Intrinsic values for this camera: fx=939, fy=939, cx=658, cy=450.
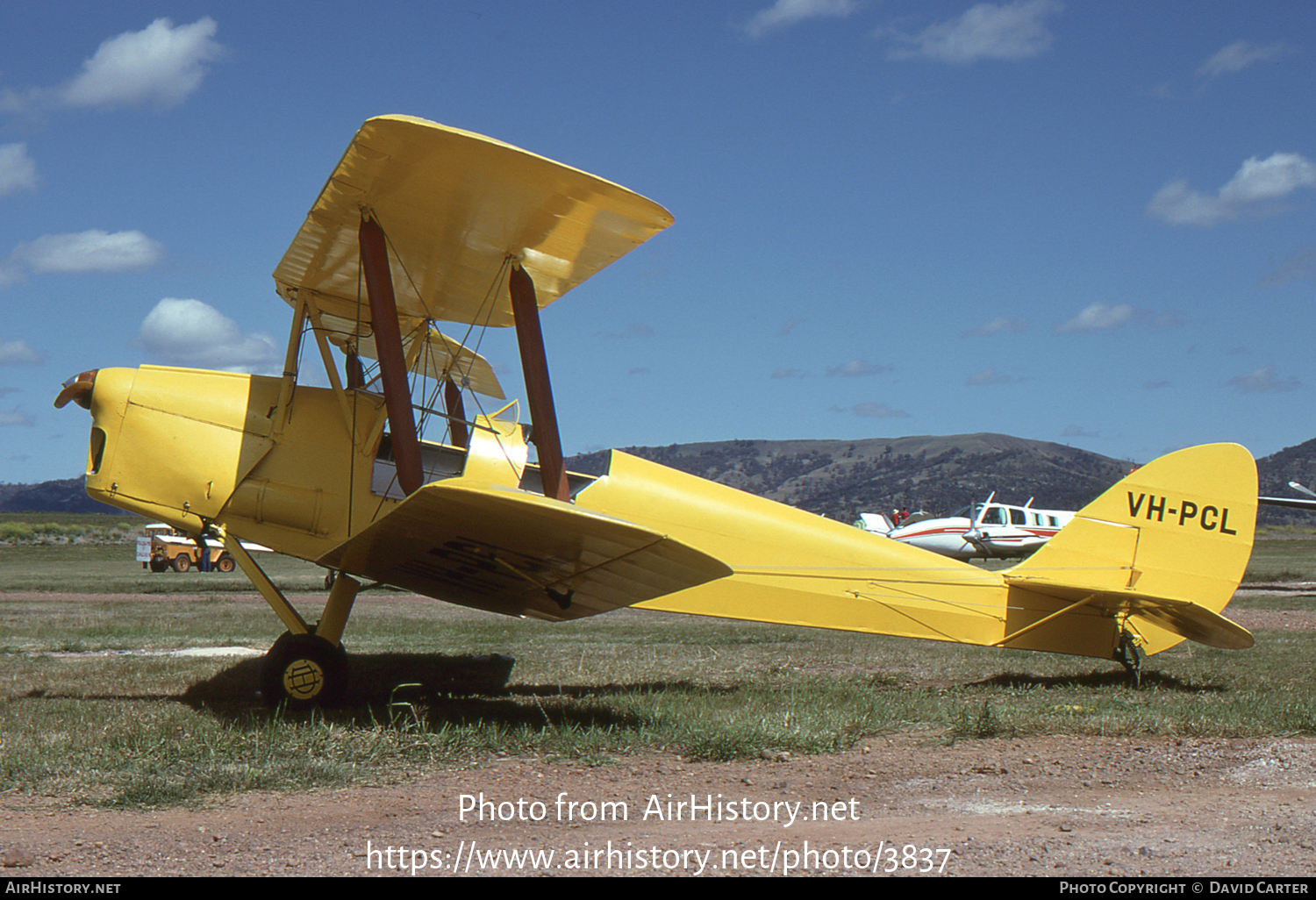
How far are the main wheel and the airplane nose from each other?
236cm

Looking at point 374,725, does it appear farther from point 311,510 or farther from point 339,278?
point 339,278

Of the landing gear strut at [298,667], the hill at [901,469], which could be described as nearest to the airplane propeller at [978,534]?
the landing gear strut at [298,667]

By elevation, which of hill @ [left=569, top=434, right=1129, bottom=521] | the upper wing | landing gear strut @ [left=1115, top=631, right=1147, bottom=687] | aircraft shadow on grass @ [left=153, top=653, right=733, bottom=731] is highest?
hill @ [left=569, top=434, right=1129, bottom=521]

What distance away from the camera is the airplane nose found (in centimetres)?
695

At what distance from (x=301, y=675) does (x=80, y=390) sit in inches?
107

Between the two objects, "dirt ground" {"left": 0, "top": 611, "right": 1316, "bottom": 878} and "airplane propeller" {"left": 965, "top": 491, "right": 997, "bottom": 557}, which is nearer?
"dirt ground" {"left": 0, "top": 611, "right": 1316, "bottom": 878}

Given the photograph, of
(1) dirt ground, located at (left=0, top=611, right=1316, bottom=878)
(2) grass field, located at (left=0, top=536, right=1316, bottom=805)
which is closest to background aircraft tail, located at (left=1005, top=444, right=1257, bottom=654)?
(2) grass field, located at (left=0, top=536, right=1316, bottom=805)

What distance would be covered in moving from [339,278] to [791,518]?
4366mm

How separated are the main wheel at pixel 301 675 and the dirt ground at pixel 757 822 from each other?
1808 millimetres

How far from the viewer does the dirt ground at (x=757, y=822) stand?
11.9 feet

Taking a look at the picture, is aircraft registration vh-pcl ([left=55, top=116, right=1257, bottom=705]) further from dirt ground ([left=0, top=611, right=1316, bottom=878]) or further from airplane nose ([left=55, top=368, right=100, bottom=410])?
dirt ground ([left=0, top=611, right=1316, bottom=878])

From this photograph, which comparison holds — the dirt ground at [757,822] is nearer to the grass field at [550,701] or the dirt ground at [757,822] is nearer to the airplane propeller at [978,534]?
the grass field at [550,701]

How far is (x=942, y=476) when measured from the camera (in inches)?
6521

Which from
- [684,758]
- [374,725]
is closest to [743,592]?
[684,758]
